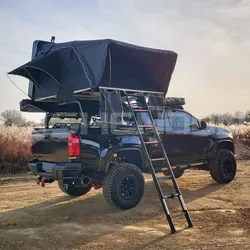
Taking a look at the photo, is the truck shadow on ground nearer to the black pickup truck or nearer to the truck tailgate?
the black pickup truck

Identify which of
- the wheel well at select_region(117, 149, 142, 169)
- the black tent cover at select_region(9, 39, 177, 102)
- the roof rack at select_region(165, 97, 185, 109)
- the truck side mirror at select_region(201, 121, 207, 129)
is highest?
the black tent cover at select_region(9, 39, 177, 102)

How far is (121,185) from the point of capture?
6.36 meters

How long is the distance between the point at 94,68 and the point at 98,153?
5.23 ft

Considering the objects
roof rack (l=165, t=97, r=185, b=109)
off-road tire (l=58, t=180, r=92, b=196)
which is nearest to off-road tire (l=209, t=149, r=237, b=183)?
roof rack (l=165, t=97, r=185, b=109)

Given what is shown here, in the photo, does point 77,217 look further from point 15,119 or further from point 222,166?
point 15,119

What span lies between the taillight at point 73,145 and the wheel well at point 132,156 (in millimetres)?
893

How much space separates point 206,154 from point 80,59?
416 cm

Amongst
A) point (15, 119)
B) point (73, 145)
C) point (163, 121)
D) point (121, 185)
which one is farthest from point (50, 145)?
point (15, 119)

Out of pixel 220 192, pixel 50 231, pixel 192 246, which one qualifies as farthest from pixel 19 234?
pixel 220 192

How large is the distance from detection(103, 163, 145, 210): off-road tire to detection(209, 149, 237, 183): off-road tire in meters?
2.92

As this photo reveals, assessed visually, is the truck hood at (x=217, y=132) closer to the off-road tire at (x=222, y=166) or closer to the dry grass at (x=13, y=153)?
the off-road tire at (x=222, y=166)

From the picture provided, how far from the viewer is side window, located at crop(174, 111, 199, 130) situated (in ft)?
27.2

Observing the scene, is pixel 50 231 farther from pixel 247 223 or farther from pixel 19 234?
pixel 247 223

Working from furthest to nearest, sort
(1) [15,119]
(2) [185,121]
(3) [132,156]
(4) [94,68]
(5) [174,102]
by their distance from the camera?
(1) [15,119], (2) [185,121], (5) [174,102], (3) [132,156], (4) [94,68]
